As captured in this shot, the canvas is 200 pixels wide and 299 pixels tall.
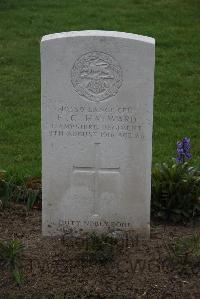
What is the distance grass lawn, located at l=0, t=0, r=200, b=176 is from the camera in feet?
26.9

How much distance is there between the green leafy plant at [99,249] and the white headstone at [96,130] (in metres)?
0.19

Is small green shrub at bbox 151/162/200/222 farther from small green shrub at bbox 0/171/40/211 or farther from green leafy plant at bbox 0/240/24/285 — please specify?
green leafy plant at bbox 0/240/24/285

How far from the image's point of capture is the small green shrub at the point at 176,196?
20.2ft

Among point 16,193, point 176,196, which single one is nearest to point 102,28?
point 16,193

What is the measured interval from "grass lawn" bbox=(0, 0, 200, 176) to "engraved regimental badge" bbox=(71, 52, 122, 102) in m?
1.89

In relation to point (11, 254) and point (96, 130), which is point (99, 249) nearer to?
point (11, 254)

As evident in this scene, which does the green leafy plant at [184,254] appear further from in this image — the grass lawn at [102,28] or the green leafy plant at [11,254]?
the grass lawn at [102,28]

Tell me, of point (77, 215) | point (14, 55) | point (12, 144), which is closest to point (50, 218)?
point (77, 215)

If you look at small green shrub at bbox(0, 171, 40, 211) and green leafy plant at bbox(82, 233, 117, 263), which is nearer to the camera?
green leafy plant at bbox(82, 233, 117, 263)

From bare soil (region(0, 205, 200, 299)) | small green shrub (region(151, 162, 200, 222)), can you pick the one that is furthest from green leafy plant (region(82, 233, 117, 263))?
small green shrub (region(151, 162, 200, 222))

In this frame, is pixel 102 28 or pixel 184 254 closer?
pixel 184 254

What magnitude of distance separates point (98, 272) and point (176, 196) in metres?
1.06

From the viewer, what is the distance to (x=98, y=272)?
545 centimetres

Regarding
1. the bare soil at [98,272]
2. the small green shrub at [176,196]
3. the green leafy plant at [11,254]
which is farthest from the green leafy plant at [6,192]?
the small green shrub at [176,196]
